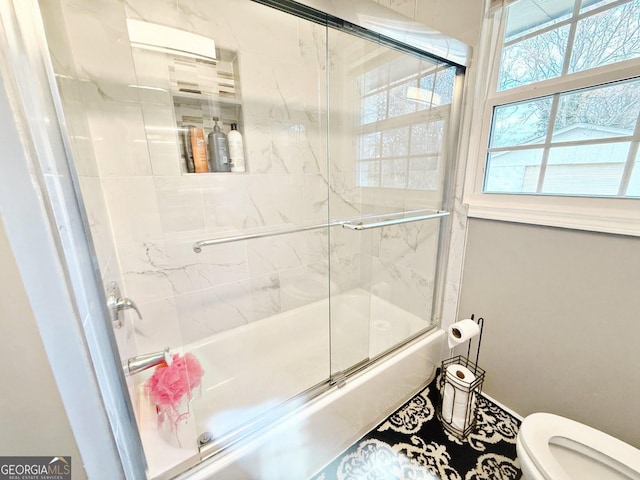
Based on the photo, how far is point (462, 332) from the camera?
1.26m

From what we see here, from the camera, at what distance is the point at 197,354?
137 cm

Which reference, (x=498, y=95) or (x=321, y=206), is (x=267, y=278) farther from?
(x=498, y=95)

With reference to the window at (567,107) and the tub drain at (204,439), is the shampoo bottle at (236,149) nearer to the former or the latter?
the tub drain at (204,439)

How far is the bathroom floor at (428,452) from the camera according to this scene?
3.59 feet

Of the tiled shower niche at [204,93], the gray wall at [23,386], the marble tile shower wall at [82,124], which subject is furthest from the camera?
the tiled shower niche at [204,93]

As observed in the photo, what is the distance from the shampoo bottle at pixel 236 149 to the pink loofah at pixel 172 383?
0.95 m

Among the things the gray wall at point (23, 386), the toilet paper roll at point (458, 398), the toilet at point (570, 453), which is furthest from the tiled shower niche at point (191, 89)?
the toilet at point (570, 453)

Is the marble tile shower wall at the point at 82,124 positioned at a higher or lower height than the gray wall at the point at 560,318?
higher

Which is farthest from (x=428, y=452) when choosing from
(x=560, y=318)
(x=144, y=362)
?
(x=144, y=362)

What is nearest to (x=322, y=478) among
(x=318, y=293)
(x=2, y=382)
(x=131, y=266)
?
(x=318, y=293)

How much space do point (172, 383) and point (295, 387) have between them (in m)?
0.54

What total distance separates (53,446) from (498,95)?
194 cm

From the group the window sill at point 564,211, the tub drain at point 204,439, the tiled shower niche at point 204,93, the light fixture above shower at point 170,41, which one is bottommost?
the tub drain at point 204,439

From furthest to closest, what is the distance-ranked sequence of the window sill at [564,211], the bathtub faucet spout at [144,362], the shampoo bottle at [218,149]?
the shampoo bottle at [218,149]
the window sill at [564,211]
the bathtub faucet spout at [144,362]
